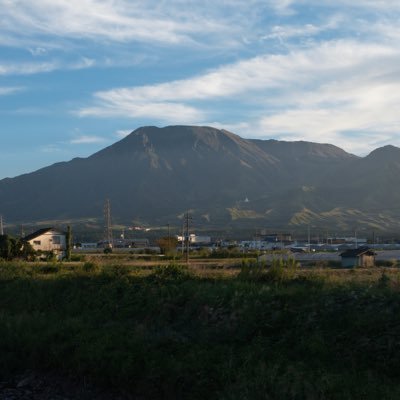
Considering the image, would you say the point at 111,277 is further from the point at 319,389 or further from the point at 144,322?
the point at 319,389

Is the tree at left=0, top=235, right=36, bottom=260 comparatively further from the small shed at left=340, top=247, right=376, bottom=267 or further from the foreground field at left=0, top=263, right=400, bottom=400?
the small shed at left=340, top=247, right=376, bottom=267

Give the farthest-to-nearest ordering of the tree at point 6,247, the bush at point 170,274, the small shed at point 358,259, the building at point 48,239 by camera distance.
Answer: the building at point 48,239 < the small shed at point 358,259 < the tree at point 6,247 < the bush at point 170,274

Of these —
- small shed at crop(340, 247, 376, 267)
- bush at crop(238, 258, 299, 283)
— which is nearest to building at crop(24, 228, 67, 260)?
small shed at crop(340, 247, 376, 267)

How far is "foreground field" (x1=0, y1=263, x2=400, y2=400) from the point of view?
48.1 ft

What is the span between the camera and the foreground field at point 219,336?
14648 millimetres

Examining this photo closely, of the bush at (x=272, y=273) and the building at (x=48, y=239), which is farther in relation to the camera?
the building at (x=48, y=239)

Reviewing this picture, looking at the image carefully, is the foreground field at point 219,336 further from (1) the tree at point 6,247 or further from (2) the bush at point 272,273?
(1) the tree at point 6,247

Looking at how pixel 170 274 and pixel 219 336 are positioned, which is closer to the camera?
pixel 219 336

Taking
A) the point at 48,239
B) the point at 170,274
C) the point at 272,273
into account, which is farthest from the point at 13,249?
the point at 48,239

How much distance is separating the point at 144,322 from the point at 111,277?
566 cm

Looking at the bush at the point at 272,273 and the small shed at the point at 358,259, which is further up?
the bush at the point at 272,273

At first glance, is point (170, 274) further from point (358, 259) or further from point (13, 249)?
point (13, 249)

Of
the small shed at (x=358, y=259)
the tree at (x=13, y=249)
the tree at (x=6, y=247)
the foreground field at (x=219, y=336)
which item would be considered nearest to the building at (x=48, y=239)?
the tree at (x=13, y=249)

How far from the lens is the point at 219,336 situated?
59.6 ft
